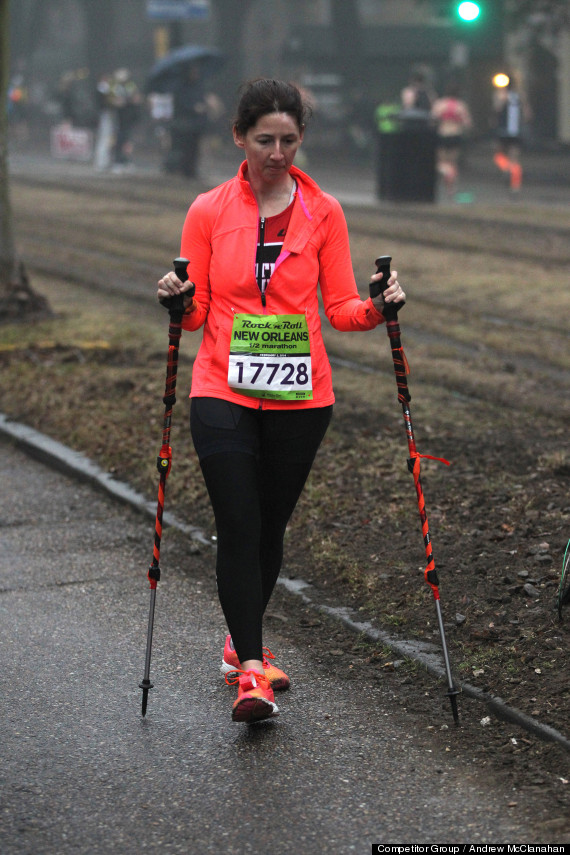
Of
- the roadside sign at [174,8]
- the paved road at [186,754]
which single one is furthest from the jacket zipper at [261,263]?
the roadside sign at [174,8]

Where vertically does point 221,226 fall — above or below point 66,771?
above

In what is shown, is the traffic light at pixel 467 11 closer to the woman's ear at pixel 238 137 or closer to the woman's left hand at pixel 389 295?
the woman's ear at pixel 238 137

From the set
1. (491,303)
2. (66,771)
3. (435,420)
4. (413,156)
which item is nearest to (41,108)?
(413,156)

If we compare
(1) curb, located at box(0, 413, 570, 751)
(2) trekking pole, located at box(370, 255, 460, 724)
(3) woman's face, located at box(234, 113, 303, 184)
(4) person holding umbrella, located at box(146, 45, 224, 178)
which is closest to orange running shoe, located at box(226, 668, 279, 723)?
(2) trekking pole, located at box(370, 255, 460, 724)

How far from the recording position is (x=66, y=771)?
4.14 meters

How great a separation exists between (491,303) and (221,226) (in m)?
9.00

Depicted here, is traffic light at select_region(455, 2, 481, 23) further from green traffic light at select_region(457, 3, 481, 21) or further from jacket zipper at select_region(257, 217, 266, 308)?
jacket zipper at select_region(257, 217, 266, 308)

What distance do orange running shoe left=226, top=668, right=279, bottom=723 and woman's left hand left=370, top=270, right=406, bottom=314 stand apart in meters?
1.26

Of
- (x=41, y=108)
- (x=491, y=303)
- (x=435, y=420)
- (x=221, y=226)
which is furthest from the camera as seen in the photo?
(x=41, y=108)

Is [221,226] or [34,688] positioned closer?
[221,226]

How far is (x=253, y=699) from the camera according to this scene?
4332mm

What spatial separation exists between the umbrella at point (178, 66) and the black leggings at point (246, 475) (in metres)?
25.9

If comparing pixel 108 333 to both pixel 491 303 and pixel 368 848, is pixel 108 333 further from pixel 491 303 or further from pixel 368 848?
pixel 368 848

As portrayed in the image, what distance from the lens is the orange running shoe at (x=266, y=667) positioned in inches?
188
